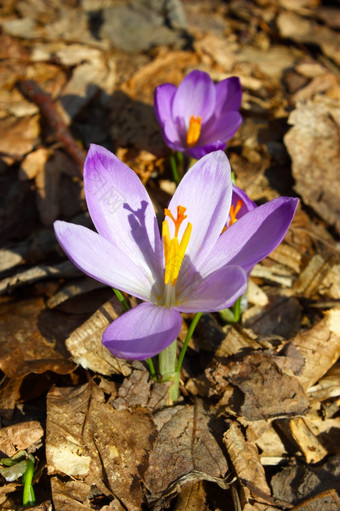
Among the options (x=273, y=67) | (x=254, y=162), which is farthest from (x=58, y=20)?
(x=254, y=162)

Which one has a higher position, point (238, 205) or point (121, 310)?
point (238, 205)

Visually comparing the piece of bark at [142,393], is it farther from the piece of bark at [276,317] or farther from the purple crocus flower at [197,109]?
the purple crocus flower at [197,109]

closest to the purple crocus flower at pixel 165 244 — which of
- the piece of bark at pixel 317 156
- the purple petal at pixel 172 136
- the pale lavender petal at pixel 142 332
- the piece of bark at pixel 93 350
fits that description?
the pale lavender petal at pixel 142 332

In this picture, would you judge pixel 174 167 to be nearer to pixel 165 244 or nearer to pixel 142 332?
pixel 165 244

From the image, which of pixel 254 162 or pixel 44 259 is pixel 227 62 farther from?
pixel 44 259

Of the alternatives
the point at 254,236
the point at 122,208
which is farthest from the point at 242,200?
the point at 122,208

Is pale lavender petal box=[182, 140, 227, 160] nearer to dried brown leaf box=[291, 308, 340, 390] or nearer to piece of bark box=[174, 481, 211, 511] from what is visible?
dried brown leaf box=[291, 308, 340, 390]

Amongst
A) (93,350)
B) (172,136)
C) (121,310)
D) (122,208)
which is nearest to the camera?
(122,208)
